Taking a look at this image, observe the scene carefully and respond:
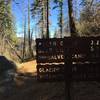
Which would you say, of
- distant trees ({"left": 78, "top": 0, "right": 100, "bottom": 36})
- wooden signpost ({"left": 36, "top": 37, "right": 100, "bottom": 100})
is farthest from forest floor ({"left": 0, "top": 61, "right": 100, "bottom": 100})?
distant trees ({"left": 78, "top": 0, "right": 100, "bottom": 36})

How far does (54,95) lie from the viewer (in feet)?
40.6

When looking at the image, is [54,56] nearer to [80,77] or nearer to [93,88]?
[80,77]

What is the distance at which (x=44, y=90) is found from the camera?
13648 millimetres

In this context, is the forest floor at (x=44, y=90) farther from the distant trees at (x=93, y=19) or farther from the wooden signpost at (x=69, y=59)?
the distant trees at (x=93, y=19)

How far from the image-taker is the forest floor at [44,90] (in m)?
11.6

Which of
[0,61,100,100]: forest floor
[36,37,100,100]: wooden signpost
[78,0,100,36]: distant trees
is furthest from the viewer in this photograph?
[78,0,100,36]: distant trees

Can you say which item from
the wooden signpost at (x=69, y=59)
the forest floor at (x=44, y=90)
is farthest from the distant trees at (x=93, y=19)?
the wooden signpost at (x=69, y=59)

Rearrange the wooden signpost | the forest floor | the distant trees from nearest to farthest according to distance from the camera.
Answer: the wooden signpost
the forest floor
the distant trees

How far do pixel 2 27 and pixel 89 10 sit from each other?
25311mm

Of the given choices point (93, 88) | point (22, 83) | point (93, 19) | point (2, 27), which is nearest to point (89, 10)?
point (93, 19)

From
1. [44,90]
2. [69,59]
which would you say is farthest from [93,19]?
[69,59]

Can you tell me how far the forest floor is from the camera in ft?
38.1

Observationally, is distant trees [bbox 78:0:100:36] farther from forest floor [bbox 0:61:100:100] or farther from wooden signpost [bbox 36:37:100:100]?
wooden signpost [bbox 36:37:100:100]

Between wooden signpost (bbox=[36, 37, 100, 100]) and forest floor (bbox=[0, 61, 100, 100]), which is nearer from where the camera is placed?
wooden signpost (bbox=[36, 37, 100, 100])
